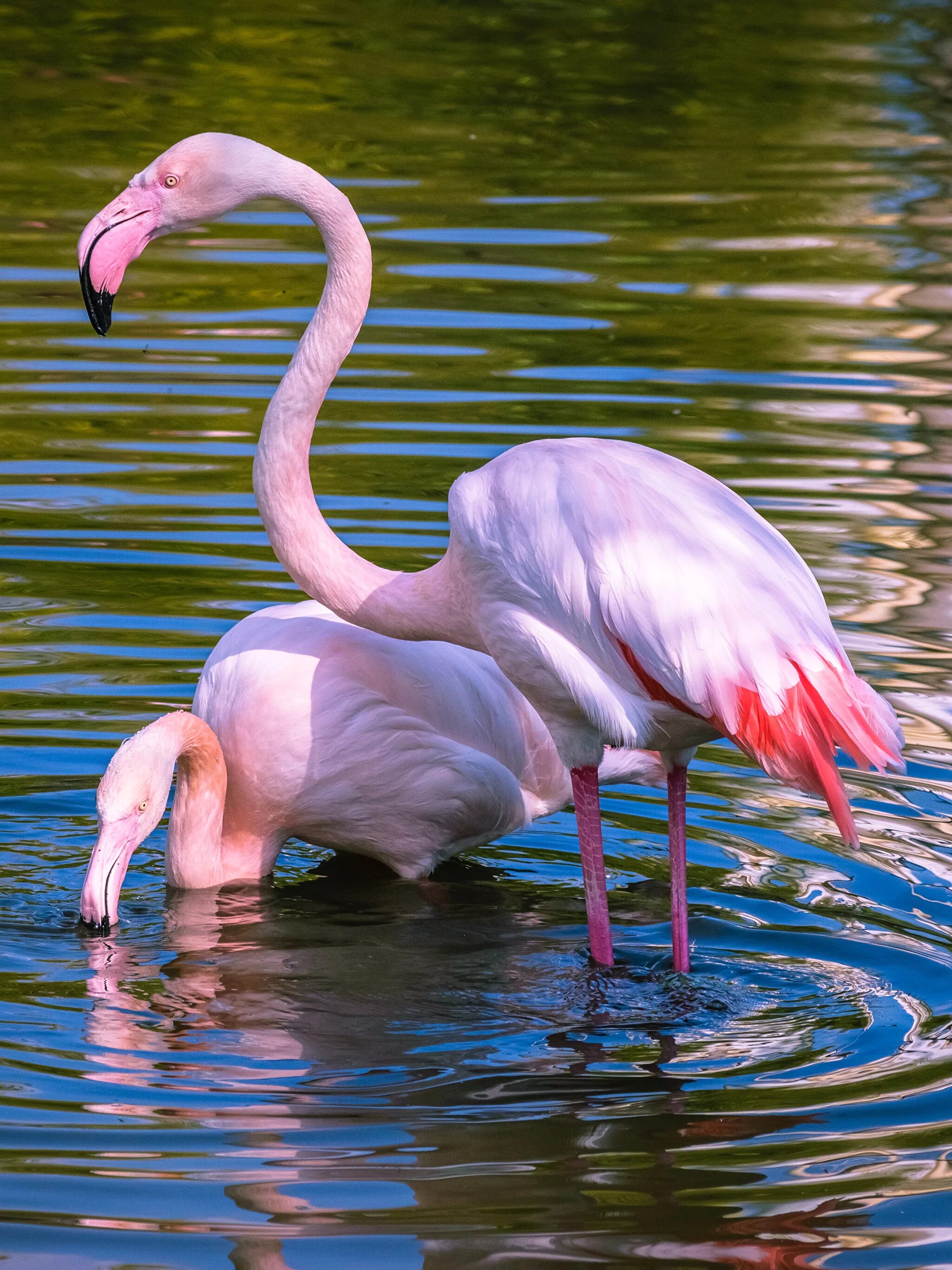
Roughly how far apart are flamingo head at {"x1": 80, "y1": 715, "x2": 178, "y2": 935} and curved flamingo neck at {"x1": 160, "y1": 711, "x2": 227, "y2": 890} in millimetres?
161

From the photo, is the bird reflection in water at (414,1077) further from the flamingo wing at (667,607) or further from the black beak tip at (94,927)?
the flamingo wing at (667,607)

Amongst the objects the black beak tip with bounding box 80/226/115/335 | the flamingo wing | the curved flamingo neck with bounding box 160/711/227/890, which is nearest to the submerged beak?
the curved flamingo neck with bounding box 160/711/227/890

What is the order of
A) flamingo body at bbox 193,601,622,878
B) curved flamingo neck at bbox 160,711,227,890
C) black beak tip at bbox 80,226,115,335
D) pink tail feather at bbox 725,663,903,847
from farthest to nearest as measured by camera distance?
flamingo body at bbox 193,601,622,878
curved flamingo neck at bbox 160,711,227,890
black beak tip at bbox 80,226,115,335
pink tail feather at bbox 725,663,903,847

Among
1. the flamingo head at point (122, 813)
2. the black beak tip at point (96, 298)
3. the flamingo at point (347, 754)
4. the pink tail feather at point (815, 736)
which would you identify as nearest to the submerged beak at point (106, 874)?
the flamingo head at point (122, 813)

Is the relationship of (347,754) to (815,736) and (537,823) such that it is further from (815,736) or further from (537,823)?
(815,736)

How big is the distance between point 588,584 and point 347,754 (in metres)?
1.09

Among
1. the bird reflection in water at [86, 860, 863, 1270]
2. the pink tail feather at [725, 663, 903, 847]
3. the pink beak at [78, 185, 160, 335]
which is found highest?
the pink beak at [78, 185, 160, 335]

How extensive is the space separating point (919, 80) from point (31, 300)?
9226 millimetres

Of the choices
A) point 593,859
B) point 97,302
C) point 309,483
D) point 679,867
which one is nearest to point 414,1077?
point 593,859

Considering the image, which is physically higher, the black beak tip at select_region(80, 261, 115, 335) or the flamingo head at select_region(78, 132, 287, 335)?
the flamingo head at select_region(78, 132, 287, 335)

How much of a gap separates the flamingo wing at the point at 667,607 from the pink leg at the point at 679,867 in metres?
0.38

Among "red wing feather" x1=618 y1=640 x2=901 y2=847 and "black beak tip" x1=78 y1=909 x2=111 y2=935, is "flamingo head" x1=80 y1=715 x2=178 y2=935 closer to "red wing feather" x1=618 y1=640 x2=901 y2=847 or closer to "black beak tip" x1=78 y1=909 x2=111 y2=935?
"black beak tip" x1=78 y1=909 x2=111 y2=935

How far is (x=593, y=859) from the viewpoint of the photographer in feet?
15.1

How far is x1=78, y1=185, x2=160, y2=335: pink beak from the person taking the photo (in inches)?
186
